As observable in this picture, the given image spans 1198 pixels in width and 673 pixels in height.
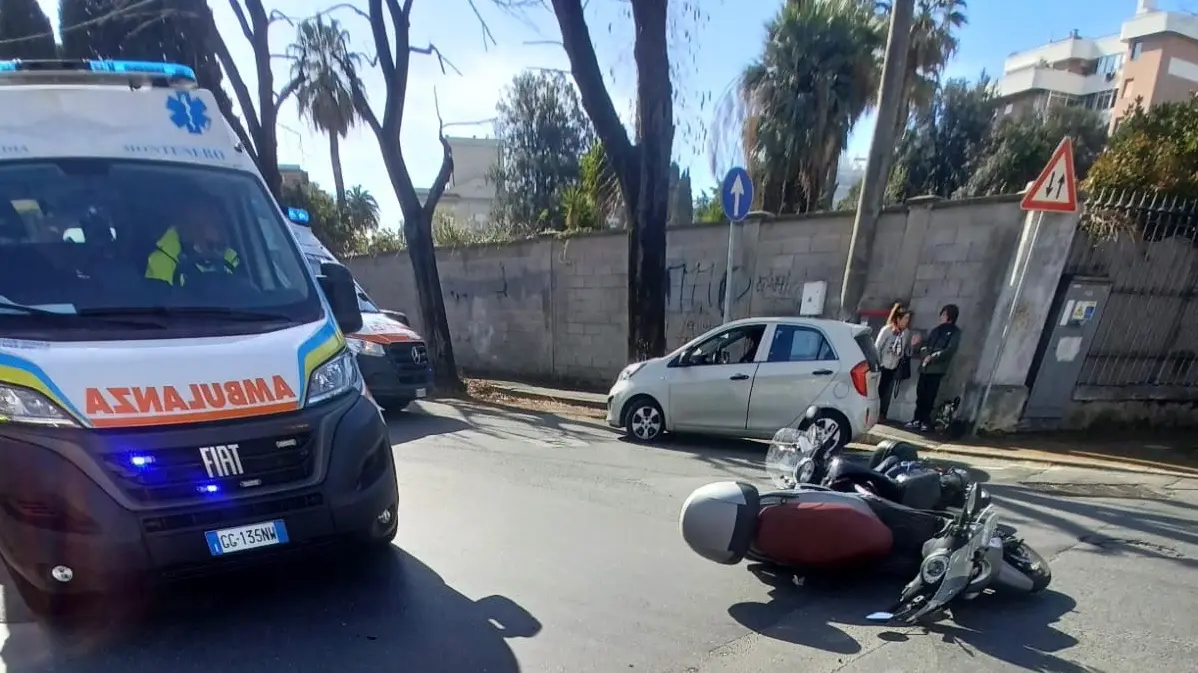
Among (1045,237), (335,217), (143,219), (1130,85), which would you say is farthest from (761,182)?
(1130,85)

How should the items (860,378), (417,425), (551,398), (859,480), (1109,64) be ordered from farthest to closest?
(1109,64)
(551,398)
(417,425)
(860,378)
(859,480)

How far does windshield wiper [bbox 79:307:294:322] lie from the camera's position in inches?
140

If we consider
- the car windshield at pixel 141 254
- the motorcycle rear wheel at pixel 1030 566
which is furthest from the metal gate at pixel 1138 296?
the car windshield at pixel 141 254

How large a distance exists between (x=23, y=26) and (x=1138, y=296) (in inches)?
1366

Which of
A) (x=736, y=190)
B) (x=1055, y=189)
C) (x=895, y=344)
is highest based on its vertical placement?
(x=1055, y=189)

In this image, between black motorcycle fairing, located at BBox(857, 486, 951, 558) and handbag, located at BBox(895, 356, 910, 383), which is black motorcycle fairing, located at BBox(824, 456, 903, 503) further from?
handbag, located at BBox(895, 356, 910, 383)

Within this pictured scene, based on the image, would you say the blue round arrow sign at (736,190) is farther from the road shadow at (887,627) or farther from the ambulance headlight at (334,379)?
the ambulance headlight at (334,379)

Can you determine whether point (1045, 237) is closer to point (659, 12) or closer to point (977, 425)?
point (977, 425)

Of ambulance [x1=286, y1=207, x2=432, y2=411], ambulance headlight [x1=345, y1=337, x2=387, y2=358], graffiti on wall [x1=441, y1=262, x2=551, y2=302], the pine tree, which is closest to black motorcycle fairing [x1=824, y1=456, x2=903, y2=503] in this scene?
ambulance [x1=286, y1=207, x2=432, y2=411]

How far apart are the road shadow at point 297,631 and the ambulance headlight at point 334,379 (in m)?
1.04

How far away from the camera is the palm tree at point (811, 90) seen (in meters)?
18.3

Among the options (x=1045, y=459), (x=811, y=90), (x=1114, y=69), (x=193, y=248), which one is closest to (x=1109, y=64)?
(x=1114, y=69)

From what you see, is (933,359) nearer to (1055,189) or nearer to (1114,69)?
(1055,189)

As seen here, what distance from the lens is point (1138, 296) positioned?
946 centimetres
